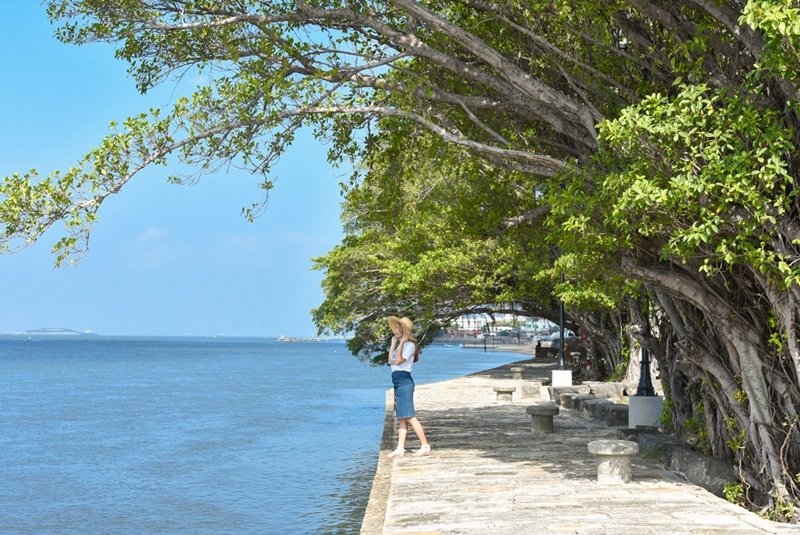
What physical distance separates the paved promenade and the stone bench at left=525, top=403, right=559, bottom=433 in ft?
0.82

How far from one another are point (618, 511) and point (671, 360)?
4875 mm

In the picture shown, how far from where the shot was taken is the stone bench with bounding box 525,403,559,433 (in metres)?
15.5

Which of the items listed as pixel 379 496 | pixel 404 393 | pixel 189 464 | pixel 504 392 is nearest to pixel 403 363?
pixel 404 393

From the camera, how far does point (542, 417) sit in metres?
15.6

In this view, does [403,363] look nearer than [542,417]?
Yes

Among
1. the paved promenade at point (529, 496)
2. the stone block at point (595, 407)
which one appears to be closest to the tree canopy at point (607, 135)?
the paved promenade at point (529, 496)

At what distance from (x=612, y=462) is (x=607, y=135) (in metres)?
3.47

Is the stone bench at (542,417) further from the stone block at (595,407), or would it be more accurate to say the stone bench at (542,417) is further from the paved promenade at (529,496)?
the stone block at (595,407)

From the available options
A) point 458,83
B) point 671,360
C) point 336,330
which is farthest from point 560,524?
point 336,330

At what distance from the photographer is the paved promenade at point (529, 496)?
26.8ft

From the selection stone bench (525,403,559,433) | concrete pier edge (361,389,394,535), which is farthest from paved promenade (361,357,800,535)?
stone bench (525,403,559,433)

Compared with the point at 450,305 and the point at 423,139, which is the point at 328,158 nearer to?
the point at 423,139

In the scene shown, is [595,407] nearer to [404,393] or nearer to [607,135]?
[404,393]

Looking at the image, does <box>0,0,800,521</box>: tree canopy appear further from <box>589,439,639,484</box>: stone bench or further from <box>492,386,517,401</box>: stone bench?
<box>492,386,517,401</box>: stone bench
